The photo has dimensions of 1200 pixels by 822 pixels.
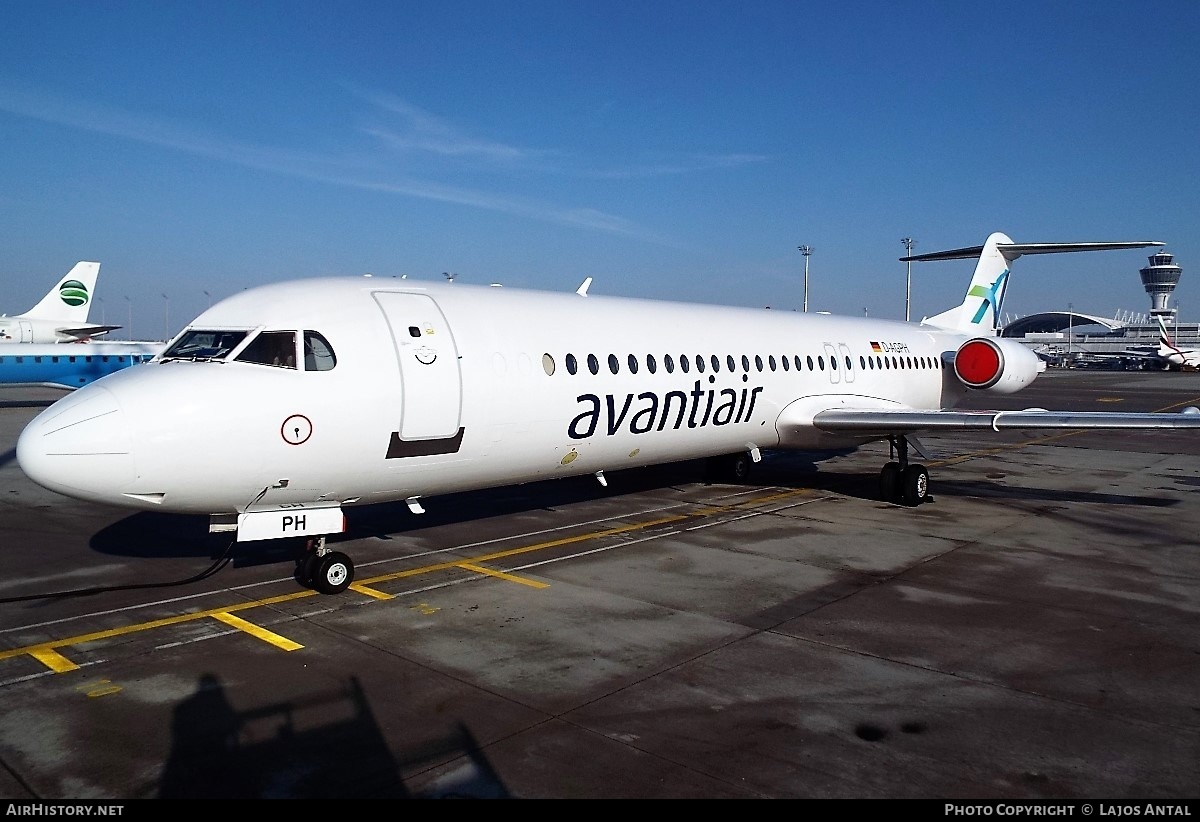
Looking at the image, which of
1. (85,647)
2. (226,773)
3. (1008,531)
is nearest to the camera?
(226,773)

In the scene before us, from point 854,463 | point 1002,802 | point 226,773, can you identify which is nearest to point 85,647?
point 226,773

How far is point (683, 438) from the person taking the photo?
12.9m

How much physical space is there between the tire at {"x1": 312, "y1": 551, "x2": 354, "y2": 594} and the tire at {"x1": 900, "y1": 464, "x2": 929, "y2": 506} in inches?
394

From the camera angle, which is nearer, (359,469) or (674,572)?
(359,469)

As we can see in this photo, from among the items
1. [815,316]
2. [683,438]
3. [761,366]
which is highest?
[815,316]

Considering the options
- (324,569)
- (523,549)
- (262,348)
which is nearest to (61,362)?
(523,549)

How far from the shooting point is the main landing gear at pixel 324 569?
9039 mm

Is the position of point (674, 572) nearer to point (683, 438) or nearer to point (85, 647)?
point (683, 438)

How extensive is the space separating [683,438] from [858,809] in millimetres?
8315

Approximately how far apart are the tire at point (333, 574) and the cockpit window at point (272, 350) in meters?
2.27

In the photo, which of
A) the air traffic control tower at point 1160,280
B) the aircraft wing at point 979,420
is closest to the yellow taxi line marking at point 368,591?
the aircraft wing at point 979,420

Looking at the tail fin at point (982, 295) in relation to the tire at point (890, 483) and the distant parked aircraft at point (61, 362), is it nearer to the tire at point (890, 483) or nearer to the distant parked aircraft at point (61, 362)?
the tire at point (890, 483)

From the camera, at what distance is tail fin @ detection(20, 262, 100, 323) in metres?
46.6

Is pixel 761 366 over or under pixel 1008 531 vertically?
over
